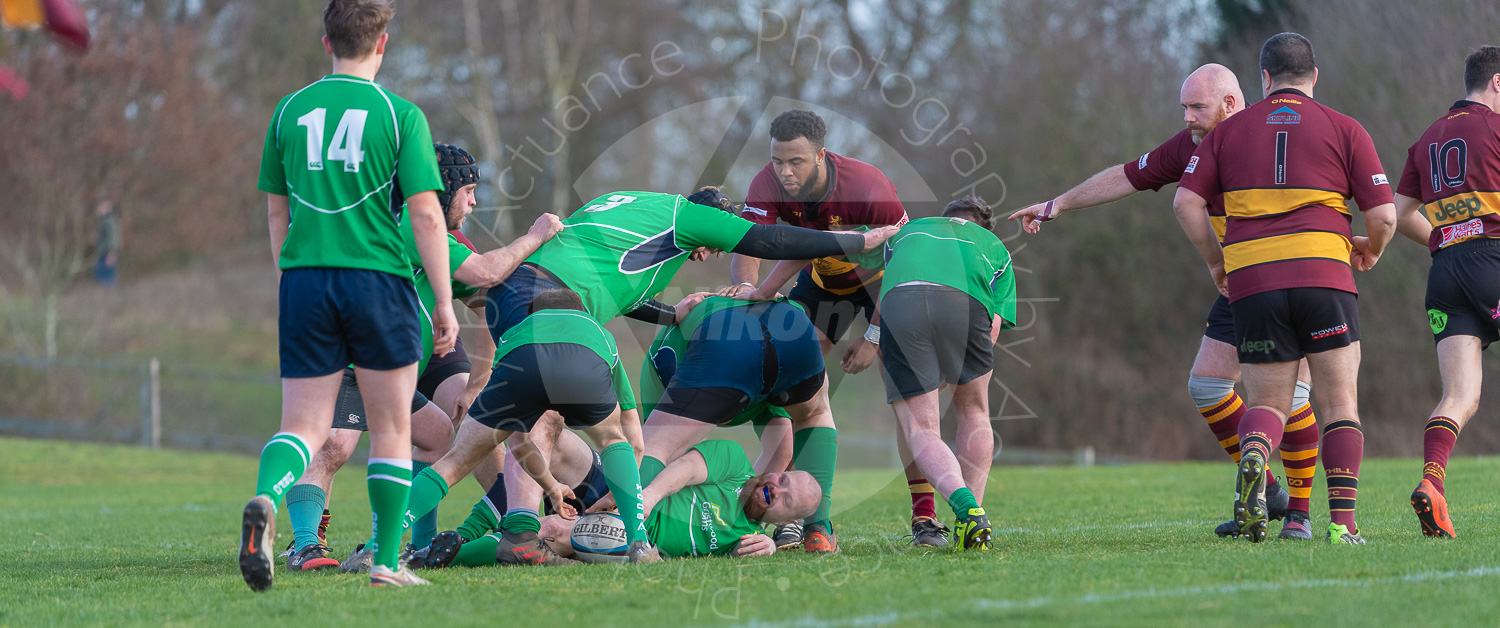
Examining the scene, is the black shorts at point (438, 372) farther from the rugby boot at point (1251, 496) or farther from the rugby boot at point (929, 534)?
the rugby boot at point (1251, 496)

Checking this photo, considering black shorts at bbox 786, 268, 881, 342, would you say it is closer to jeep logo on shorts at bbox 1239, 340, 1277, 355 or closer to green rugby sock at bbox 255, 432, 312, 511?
jeep logo on shorts at bbox 1239, 340, 1277, 355

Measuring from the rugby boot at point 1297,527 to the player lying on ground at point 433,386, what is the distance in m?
3.33

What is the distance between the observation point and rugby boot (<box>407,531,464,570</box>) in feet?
16.1

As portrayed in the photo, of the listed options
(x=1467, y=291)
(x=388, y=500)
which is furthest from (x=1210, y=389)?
(x=388, y=500)

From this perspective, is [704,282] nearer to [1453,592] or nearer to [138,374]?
[138,374]

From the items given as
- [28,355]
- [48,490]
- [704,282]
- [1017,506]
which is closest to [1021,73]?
[704,282]

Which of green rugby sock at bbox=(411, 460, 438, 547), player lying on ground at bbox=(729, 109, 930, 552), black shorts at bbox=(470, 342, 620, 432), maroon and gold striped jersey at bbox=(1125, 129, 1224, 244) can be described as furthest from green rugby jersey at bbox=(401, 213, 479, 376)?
maroon and gold striped jersey at bbox=(1125, 129, 1224, 244)

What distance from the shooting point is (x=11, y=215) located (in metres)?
22.3

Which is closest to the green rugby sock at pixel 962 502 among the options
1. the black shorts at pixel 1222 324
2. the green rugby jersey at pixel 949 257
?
the green rugby jersey at pixel 949 257

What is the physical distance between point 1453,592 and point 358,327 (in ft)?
11.4

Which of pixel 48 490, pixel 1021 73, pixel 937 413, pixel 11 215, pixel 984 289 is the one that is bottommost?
pixel 48 490

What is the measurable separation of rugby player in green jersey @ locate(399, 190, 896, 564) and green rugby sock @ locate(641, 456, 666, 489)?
0.72 ft

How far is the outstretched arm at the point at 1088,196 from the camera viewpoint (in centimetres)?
586

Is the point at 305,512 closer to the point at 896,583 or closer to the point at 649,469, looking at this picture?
the point at 649,469
